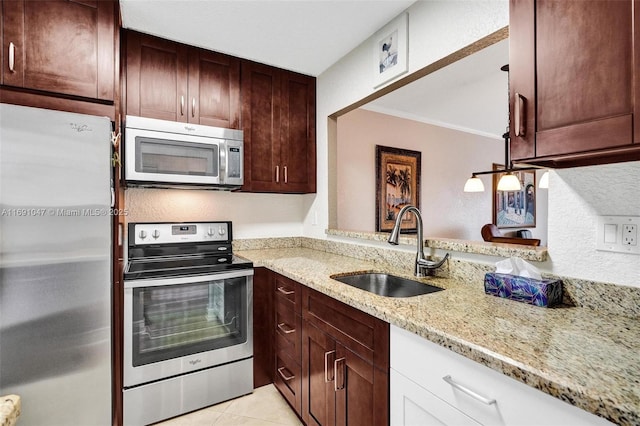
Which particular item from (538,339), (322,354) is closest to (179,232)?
(322,354)

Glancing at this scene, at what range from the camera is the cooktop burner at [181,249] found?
188cm

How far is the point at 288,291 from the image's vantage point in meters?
1.84

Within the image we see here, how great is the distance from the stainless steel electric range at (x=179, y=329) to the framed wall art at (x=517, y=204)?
14.0ft

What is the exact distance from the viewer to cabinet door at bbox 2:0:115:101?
1.48 metres

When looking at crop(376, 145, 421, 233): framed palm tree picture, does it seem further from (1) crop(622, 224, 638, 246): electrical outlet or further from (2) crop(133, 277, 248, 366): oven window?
(1) crop(622, 224, 638, 246): electrical outlet

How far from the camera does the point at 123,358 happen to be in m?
1.71

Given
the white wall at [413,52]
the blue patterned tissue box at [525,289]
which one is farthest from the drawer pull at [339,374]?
the white wall at [413,52]

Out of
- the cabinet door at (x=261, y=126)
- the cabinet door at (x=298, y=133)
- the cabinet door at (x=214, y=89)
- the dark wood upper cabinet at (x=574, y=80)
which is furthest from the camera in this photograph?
the cabinet door at (x=298, y=133)

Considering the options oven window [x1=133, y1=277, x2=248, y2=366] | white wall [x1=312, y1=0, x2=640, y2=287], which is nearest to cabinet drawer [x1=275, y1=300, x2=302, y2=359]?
oven window [x1=133, y1=277, x2=248, y2=366]

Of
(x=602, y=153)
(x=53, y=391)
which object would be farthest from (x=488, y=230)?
(x=53, y=391)

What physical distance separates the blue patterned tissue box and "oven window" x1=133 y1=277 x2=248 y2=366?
1.41 meters

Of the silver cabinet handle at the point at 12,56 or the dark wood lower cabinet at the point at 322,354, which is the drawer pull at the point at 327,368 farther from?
the silver cabinet handle at the point at 12,56

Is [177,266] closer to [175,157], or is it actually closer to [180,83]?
[175,157]

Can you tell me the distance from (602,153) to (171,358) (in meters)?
2.14
